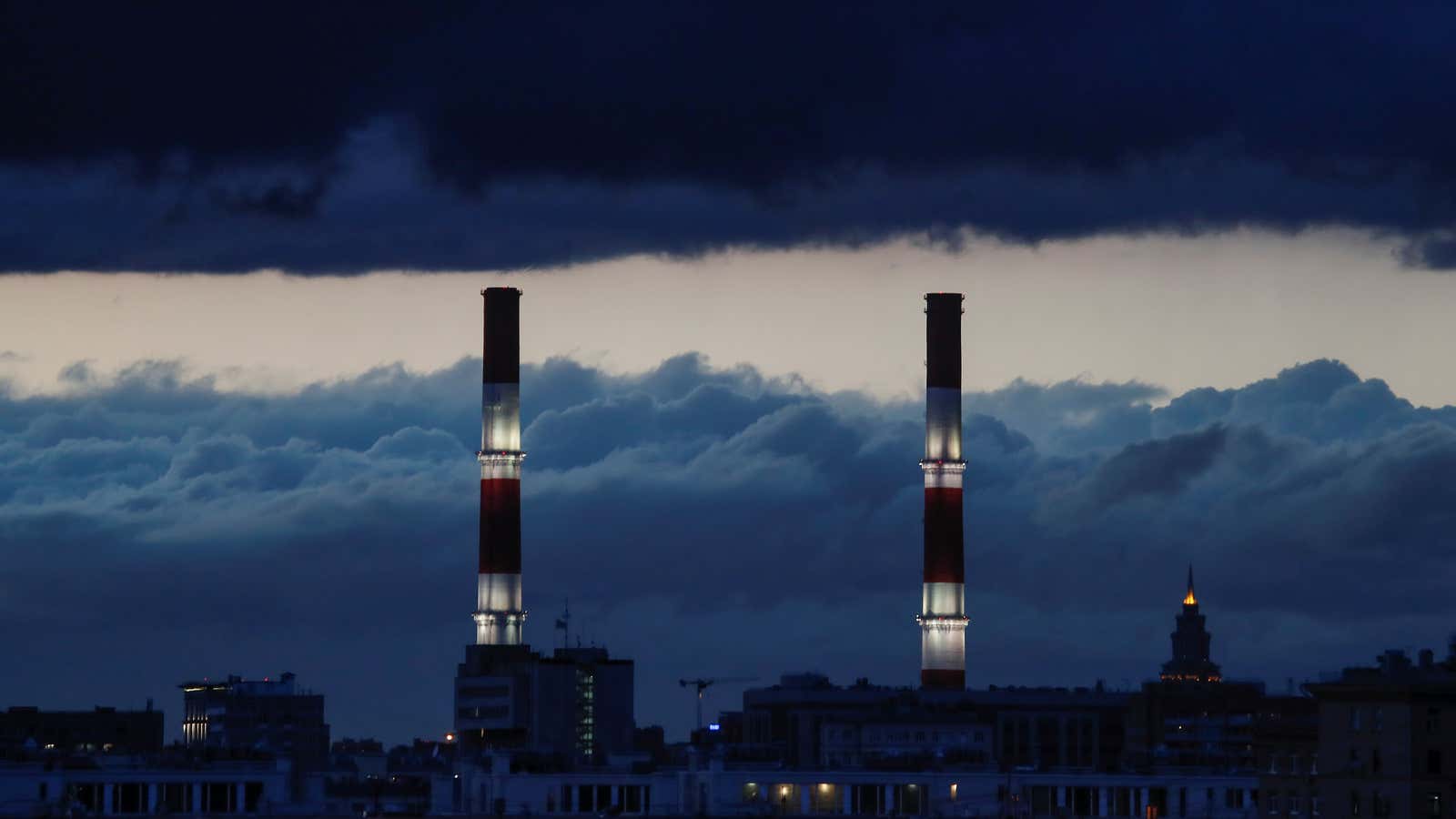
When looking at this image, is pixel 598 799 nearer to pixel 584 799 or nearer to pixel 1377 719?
pixel 584 799

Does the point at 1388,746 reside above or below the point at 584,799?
above

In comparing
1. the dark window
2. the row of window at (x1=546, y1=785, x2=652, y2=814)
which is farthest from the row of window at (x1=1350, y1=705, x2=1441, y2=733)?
the dark window

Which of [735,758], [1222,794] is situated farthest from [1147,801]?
[735,758]

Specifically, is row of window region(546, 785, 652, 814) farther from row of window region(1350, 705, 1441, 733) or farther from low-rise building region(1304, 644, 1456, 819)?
row of window region(1350, 705, 1441, 733)

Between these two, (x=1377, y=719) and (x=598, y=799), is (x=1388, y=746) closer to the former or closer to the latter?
(x=1377, y=719)

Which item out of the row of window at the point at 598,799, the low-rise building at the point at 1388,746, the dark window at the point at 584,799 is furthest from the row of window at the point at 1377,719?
the dark window at the point at 584,799

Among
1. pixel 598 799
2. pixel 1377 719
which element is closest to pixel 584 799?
pixel 598 799

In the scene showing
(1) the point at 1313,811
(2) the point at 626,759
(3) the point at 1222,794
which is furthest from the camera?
(2) the point at 626,759

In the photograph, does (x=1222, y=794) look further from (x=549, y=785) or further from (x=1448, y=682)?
(x=1448, y=682)

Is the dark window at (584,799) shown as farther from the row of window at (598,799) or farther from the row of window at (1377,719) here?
the row of window at (1377,719)

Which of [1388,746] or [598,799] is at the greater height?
[1388,746]

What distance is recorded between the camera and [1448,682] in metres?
112

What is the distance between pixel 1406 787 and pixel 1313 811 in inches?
292

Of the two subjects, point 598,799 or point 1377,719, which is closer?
point 1377,719
